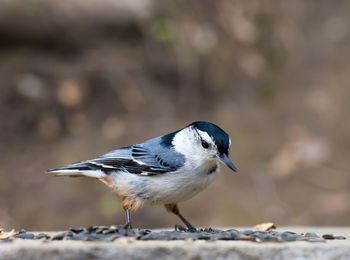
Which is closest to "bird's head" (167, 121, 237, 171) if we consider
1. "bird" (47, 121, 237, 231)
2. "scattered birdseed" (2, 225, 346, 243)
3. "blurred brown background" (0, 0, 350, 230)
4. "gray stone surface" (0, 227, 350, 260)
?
"bird" (47, 121, 237, 231)

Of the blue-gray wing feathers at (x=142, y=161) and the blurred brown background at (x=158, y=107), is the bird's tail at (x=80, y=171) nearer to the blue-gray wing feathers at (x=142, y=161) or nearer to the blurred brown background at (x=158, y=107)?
the blue-gray wing feathers at (x=142, y=161)

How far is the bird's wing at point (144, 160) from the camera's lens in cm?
387

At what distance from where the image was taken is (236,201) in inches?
275

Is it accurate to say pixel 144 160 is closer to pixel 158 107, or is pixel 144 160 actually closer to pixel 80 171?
pixel 80 171

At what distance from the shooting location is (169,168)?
3.83 m

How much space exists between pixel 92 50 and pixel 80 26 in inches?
14.5

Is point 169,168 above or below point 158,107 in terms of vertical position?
below

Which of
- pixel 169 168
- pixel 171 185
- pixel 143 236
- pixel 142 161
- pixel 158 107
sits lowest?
pixel 143 236

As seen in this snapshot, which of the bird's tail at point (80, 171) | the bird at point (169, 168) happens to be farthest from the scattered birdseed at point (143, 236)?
the bird's tail at point (80, 171)

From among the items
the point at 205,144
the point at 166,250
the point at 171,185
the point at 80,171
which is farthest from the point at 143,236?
the point at 80,171

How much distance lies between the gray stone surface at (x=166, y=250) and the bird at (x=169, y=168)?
819 millimetres

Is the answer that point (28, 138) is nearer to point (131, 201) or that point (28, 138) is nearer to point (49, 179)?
point (49, 179)

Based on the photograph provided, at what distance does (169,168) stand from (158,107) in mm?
4168

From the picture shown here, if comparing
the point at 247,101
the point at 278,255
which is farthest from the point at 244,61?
the point at 278,255
